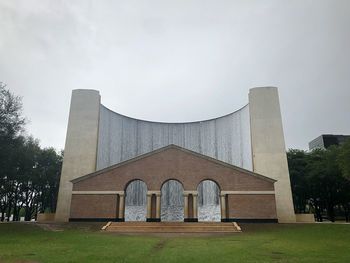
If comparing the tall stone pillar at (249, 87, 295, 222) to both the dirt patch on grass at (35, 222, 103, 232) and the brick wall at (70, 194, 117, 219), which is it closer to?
the brick wall at (70, 194, 117, 219)

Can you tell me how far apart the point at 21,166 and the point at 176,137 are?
22.3 m

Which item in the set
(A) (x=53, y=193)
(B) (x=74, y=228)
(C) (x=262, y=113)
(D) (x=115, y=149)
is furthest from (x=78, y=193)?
(C) (x=262, y=113)

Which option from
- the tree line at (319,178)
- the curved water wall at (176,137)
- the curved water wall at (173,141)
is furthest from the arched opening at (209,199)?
the tree line at (319,178)

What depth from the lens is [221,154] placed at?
46.1 m

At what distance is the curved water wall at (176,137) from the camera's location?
143 ft

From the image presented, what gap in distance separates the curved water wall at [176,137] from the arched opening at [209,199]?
163 inches

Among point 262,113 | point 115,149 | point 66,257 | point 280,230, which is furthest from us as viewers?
point 115,149

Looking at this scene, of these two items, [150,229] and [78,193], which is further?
[78,193]

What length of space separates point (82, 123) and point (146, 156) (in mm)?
12740

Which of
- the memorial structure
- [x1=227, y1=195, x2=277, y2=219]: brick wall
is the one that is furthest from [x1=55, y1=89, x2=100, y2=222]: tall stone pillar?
[x1=227, y1=195, x2=277, y2=219]: brick wall

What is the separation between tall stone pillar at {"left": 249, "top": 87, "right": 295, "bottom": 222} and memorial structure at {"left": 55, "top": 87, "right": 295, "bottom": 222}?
11 cm

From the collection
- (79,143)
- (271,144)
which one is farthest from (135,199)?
(271,144)

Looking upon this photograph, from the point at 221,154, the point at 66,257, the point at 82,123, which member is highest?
the point at 82,123

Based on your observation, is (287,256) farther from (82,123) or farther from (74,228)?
(82,123)
